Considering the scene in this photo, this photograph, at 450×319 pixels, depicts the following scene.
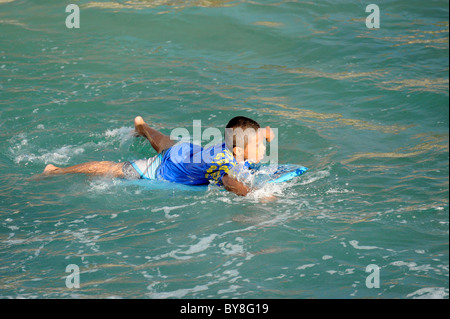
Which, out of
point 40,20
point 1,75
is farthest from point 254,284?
point 40,20

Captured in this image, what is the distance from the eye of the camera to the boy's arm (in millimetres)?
5539

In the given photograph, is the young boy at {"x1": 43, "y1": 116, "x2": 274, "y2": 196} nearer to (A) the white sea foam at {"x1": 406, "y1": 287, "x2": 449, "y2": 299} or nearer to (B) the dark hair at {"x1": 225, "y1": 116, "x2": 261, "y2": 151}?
(B) the dark hair at {"x1": 225, "y1": 116, "x2": 261, "y2": 151}

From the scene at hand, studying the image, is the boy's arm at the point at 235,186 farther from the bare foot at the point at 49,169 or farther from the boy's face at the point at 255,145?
the bare foot at the point at 49,169

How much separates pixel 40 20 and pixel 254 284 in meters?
8.47

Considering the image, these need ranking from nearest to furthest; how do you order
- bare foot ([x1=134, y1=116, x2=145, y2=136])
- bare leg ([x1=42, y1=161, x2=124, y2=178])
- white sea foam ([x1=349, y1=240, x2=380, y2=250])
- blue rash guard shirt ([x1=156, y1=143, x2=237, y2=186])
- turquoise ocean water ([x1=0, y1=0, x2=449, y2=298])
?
turquoise ocean water ([x1=0, y1=0, x2=449, y2=298]) → white sea foam ([x1=349, y1=240, x2=380, y2=250]) → blue rash guard shirt ([x1=156, y1=143, x2=237, y2=186]) → bare leg ([x1=42, y1=161, x2=124, y2=178]) → bare foot ([x1=134, y1=116, x2=145, y2=136])

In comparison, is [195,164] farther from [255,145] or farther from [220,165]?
[255,145]

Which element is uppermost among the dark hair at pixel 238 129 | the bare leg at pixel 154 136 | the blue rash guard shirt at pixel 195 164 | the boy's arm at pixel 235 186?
the dark hair at pixel 238 129

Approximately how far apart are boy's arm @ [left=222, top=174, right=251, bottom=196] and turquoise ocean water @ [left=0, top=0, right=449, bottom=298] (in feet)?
0.40

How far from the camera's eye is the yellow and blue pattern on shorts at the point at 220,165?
5621 millimetres

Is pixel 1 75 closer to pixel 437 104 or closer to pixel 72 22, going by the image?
pixel 72 22

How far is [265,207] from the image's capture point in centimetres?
538

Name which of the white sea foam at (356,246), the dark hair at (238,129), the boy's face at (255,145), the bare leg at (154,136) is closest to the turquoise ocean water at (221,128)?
the white sea foam at (356,246)

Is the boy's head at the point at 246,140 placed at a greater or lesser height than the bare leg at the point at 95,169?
greater

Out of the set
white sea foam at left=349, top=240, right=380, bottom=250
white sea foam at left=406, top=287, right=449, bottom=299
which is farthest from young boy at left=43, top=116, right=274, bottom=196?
white sea foam at left=406, top=287, right=449, bottom=299
